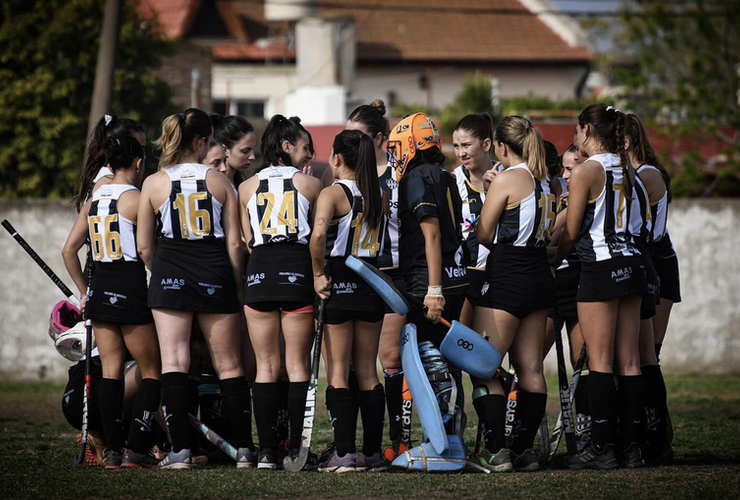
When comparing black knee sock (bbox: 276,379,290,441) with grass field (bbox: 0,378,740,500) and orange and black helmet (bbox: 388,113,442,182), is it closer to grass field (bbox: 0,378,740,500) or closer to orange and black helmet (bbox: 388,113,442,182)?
grass field (bbox: 0,378,740,500)

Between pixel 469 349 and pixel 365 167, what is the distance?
128 centimetres

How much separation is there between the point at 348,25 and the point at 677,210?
69.8 feet

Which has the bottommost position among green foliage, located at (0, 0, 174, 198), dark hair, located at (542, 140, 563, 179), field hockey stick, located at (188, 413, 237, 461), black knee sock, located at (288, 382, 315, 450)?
field hockey stick, located at (188, 413, 237, 461)

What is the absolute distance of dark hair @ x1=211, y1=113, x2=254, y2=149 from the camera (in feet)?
24.0

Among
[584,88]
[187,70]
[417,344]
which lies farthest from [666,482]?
[584,88]

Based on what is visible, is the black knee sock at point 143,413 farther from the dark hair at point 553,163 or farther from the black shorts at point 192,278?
the dark hair at point 553,163

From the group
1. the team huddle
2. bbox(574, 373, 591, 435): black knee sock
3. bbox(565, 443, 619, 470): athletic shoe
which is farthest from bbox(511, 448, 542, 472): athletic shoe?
bbox(574, 373, 591, 435): black knee sock

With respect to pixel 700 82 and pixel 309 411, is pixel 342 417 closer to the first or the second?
pixel 309 411

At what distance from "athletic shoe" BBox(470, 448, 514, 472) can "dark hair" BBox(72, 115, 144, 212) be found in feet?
10.2

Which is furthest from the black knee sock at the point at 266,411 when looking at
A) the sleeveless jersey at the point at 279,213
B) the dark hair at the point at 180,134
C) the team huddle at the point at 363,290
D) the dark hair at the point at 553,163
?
the dark hair at the point at 553,163

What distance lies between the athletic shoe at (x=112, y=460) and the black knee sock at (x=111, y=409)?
45 millimetres

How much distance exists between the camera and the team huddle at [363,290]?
6.59 metres

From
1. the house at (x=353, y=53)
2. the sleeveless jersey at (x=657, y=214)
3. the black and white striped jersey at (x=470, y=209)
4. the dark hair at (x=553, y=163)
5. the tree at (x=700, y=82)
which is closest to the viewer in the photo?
the sleeveless jersey at (x=657, y=214)

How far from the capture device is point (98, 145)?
7.27 metres
